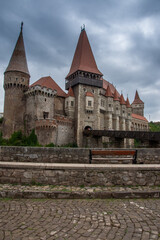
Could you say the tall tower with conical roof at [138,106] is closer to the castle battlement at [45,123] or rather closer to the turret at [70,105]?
the turret at [70,105]

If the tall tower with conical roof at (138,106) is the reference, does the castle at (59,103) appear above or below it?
below

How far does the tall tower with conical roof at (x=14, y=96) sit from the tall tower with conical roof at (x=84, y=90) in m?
10.9

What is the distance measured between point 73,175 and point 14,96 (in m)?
28.7

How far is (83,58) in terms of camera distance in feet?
134

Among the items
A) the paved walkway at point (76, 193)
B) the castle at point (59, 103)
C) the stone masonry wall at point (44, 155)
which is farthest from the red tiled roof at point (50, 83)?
the paved walkway at point (76, 193)

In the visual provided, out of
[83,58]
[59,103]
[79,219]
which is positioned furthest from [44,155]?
[83,58]

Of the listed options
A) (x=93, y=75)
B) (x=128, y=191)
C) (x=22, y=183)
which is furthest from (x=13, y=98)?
(x=128, y=191)

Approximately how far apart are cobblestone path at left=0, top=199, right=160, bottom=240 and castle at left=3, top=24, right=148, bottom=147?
80.9 feet

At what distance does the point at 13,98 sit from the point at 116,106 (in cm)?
2765

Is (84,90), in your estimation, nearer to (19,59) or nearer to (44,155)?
(19,59)

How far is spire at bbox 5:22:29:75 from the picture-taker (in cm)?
3172

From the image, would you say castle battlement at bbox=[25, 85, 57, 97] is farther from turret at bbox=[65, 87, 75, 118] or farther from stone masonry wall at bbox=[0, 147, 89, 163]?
stone masonry wall at bbox=[0, 147, 89, 163]

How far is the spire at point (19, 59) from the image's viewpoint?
3172cm

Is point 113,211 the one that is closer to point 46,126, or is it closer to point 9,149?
point 9,149
